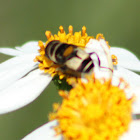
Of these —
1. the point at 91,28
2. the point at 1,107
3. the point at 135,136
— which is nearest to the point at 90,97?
the point at 135,136

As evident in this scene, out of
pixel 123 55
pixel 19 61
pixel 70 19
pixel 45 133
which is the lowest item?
pixel 45 133

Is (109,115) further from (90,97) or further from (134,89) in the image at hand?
(134,89)

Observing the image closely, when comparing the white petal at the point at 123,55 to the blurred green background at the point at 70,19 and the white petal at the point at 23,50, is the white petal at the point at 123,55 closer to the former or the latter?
the white petal at the point at 23,50

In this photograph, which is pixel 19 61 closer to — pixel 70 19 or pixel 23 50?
pixel 23 50

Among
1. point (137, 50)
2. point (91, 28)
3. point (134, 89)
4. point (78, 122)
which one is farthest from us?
point (91, 28)

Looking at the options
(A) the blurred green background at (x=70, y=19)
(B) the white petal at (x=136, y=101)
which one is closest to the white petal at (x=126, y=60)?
(B) the white petal at (x=136, y=101)

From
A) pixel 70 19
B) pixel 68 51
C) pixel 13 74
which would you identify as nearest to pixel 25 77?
pixel 13 74

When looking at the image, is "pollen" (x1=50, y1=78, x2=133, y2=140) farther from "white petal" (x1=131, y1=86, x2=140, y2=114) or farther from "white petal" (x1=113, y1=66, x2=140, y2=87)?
"white petal" (x1=113, y1=66, x2=140, y2=87)
